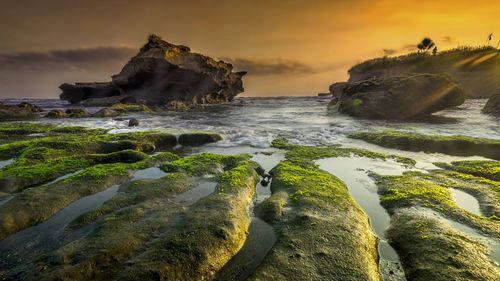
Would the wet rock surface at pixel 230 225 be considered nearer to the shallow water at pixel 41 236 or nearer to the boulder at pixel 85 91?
the shallow water at pixel 41 236

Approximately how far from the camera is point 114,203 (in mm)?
8273

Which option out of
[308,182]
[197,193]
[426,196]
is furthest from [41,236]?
[426,196]

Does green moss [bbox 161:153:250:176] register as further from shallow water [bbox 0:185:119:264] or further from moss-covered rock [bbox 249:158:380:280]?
shallow water [bbox 0:185:119:264]

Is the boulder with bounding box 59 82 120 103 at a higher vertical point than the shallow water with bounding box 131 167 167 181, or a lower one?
higher

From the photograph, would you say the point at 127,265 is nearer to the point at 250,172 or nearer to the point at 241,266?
the point at 241,266

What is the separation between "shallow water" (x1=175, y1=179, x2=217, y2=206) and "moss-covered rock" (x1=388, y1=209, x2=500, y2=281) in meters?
5.73

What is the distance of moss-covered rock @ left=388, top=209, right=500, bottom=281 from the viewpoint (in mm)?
5316

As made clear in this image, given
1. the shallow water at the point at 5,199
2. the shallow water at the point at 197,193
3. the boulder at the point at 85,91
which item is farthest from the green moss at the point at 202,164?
the boulder at the point at 85,91

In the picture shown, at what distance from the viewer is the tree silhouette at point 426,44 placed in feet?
350

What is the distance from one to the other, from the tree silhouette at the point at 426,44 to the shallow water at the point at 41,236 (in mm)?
128000

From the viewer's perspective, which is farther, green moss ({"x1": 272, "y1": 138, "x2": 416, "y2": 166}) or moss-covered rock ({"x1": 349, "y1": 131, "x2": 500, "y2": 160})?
moss-covered rock ({"x1": 349, "y1": 131, "x2": 500, "y2": 160})

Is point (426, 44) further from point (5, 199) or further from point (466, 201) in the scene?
point (5, 199)

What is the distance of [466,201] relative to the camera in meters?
9.12

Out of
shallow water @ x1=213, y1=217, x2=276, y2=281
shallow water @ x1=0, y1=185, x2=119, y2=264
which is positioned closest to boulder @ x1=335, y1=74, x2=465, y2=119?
shallow water @ x1=213, y1=217, x2=276, y2=281
